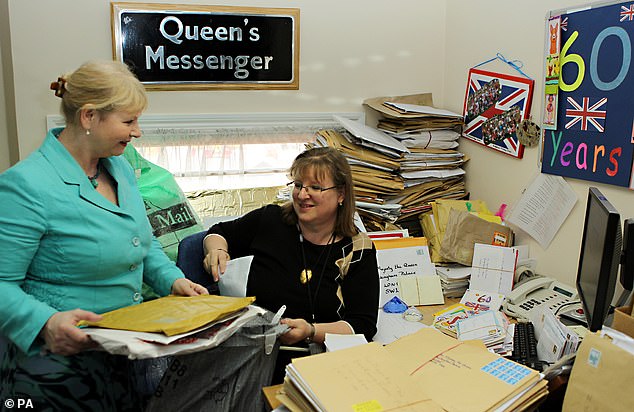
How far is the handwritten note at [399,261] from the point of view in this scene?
8.14ft

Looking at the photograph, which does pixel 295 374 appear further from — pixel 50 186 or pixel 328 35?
pixel 328 35

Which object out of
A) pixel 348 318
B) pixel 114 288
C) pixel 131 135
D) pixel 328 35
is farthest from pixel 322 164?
pixel 328 35

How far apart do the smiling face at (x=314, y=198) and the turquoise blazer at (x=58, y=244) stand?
1.79 feet

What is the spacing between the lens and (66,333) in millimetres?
1312

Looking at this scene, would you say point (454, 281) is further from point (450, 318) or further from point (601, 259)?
point (601, 259)

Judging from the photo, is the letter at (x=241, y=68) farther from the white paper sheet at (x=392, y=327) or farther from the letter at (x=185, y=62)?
the white paper sheet at (x=392, y=327)

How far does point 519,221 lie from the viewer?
100.0 inches

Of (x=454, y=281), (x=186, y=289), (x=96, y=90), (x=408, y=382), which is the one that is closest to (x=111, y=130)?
(x=96, y=90)

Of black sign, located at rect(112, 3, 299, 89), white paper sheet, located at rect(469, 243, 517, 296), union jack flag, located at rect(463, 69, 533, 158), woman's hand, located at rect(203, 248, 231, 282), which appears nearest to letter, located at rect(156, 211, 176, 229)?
woman's hand, located at rect(203, 248, 231, 282)

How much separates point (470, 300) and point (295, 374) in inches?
51.0

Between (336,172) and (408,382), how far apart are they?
0.86m

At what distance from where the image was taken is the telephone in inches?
85.0

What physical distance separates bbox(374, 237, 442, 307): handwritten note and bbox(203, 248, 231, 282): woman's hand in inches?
32.2

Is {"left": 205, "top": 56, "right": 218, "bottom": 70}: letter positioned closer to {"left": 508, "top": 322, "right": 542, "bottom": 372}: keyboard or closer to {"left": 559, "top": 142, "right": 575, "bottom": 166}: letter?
{"left": 559, "top": 142, "right": 575, "bottom": 166}: letter
